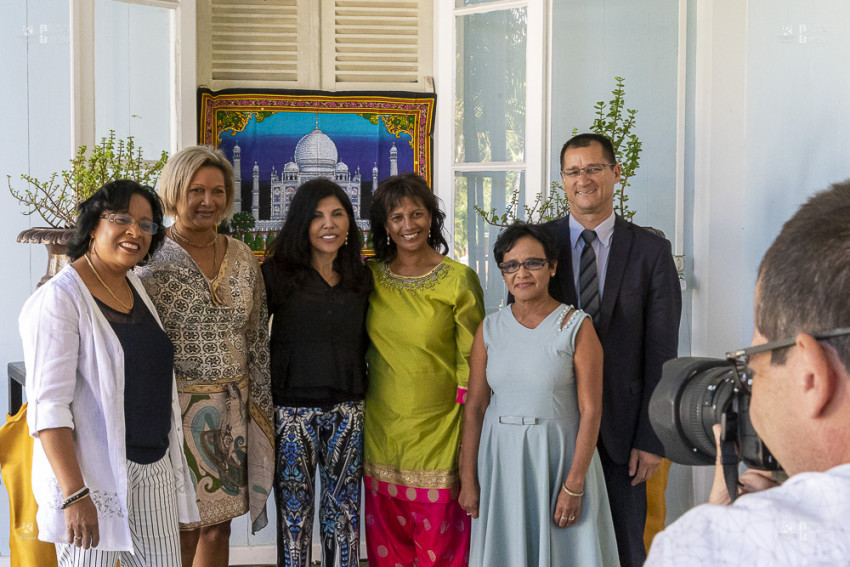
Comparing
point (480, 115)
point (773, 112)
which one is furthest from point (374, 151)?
point (773, 112)

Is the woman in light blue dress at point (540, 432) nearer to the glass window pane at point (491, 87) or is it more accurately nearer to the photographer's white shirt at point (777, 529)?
the glass window pane at point (491, 87)

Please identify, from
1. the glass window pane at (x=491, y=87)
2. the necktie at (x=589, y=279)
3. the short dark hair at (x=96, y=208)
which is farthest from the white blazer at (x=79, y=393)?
the glass window pane at (x=491, y=87)

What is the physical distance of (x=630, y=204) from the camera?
3266 mm

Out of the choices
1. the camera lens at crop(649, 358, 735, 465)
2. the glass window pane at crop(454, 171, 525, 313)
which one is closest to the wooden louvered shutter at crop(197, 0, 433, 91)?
the glass window pane at crop(454, 171, 525, 313)

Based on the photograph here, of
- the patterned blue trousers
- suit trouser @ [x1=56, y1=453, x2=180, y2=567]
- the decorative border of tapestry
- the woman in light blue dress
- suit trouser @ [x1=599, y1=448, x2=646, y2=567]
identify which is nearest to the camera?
suit trouser @ [x1=56, y1=453, x2=180, y2=567]

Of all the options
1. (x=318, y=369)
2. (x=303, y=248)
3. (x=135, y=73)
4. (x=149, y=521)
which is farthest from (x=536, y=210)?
(x=149, y=521)

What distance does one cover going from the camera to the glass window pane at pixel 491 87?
3.40m

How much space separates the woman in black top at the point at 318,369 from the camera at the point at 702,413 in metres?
1.52

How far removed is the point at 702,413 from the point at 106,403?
137cm

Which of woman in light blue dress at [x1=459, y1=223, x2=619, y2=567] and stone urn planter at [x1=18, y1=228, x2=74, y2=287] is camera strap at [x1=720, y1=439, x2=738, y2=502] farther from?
stone urn planter at [x1=18, y1=228, x2=74, y2=287]

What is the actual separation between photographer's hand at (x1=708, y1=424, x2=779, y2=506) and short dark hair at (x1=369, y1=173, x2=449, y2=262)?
169cm

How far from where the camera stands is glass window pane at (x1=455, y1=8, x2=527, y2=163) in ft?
11.1

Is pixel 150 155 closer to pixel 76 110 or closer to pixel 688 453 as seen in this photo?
pixel 76 110

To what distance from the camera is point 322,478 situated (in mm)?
2527
